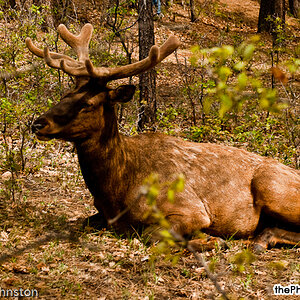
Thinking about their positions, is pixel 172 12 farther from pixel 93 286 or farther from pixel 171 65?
pixel 93 286

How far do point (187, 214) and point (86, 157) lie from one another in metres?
1.47

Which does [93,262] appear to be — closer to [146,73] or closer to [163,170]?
[163,170]

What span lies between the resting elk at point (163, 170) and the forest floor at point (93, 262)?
0.34 m

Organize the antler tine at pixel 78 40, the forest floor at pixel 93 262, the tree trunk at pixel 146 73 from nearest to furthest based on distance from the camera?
the forest floor at pixel 93 262 < the antler tine at pixel 78 40 < the tree trunk at pixel 146 73

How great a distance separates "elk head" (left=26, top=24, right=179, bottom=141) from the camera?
475cm

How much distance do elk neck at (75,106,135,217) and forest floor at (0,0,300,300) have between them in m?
0.49

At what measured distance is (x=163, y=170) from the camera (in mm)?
A: 5613

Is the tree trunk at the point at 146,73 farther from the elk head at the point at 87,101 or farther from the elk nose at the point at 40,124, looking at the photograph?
the elk nose at the point at 40,124

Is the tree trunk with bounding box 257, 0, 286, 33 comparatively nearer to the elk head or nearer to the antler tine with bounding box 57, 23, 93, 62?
the antler tine with bounding box 57, 23, 93, 62

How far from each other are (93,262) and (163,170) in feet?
5.20

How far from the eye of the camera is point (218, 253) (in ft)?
16.7

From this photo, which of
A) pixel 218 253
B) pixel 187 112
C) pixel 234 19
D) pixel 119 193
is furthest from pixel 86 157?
pixel 234 19

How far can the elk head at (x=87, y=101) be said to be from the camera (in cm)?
475

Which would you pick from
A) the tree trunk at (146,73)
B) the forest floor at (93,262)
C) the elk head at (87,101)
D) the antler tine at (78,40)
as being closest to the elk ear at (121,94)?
the elk head at (87,101)
